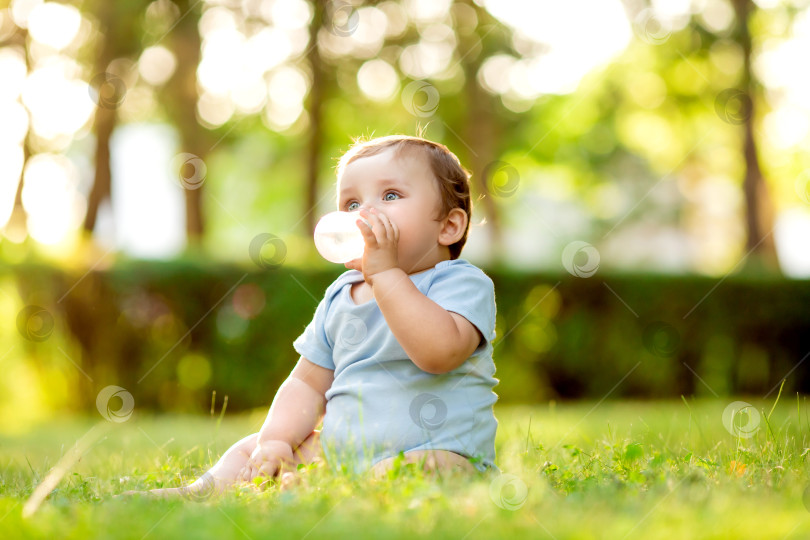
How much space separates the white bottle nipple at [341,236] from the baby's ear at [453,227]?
0.34 meters

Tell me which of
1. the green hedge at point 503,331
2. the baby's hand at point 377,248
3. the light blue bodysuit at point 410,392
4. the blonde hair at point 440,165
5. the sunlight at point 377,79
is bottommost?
the green hedge at point 503,331

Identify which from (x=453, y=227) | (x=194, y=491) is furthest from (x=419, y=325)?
(x=194, y=491)

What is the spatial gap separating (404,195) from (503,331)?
559 cm

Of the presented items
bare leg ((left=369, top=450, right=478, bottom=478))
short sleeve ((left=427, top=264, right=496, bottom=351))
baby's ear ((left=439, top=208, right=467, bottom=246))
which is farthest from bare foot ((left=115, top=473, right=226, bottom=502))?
baby's ear ((left=439, top=208, right=467, bottom=246))

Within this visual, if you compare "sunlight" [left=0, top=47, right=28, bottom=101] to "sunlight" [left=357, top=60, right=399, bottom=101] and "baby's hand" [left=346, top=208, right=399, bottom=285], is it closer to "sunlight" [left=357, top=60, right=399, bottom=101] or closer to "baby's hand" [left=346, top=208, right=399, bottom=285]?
"sunlight" [left=357, top=60, right=399, bottom=101]

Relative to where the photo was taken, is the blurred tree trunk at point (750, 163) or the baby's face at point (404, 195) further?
the blurred tree trunk at point (750, 163)

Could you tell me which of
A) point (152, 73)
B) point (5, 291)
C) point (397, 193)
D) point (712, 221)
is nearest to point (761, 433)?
point (397, 193)

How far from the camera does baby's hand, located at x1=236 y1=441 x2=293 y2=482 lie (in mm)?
2602

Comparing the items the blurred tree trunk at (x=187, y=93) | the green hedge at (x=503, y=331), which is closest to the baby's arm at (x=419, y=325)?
the green hedge at (x=503, y=331)

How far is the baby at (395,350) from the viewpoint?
8.02 ft

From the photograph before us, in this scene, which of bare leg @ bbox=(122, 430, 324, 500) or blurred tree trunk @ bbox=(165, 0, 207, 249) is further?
blurred tree trunk @ bbox=(165, 0, 207, 249)

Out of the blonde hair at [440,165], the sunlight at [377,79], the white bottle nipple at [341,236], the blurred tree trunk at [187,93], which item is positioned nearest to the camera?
the white bottle nipple at [341,236]

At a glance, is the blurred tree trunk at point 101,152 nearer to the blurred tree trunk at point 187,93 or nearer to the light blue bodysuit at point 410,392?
the blurred tree trunk at point 187,93

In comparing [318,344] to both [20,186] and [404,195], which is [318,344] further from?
[20,186]
